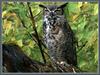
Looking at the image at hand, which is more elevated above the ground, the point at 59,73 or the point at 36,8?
the point at 36,8

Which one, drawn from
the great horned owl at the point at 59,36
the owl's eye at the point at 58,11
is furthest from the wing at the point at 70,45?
the owl's eye at the point at 58,11

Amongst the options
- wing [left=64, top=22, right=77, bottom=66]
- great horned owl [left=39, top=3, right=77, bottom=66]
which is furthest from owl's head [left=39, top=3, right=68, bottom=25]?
wing [left=64, top=22, right=77, bottom=66]

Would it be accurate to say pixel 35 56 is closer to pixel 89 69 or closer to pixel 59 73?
pixel 59 73

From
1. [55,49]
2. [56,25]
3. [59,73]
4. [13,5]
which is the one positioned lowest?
[59,73]

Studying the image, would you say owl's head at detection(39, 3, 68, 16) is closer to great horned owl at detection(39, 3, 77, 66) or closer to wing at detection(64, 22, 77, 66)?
great horned owl at detection(39, 3, 77, 66)

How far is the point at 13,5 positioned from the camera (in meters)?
3.90

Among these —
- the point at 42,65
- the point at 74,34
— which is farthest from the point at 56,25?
the point at 42,65

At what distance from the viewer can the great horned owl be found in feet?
12.7

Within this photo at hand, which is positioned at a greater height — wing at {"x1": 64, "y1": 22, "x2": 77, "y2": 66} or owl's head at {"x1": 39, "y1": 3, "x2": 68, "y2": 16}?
owl's head at {"x1": 39, "y1": 3, "x2": 68, "y2": 16}

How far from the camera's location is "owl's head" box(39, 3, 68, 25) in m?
3.82

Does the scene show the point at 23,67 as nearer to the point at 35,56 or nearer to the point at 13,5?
the point at 35,56

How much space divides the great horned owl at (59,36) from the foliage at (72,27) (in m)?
0.05

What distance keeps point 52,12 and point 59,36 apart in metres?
0.29

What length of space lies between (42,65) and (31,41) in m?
0.28
